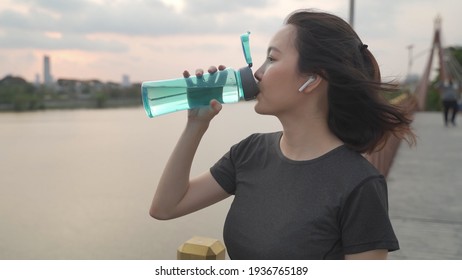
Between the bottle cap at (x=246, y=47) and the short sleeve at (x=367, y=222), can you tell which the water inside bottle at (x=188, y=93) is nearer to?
the bottle cap at (x=246, y=47)

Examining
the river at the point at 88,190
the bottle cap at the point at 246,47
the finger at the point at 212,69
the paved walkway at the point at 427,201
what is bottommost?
the paved walkway at the point at 427,201

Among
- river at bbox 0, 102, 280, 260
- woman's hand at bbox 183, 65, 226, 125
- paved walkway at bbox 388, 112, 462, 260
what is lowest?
paved walkway at bbox 388, 112, 462, 260

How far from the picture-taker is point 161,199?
1438 millimetres

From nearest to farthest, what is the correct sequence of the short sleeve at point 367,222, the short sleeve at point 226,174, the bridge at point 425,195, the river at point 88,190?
the short sleeve at point 367,222 → the short sleeve at point 226,174 → the river at point 88,190 → the bridge at point 425,195

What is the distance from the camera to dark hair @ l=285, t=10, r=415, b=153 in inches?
48.0

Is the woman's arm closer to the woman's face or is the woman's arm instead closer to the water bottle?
the water bottle

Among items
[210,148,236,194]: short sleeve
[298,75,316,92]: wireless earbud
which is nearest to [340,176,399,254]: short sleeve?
[298,75,316,92]: wireless earbud

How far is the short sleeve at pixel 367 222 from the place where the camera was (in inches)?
42.7

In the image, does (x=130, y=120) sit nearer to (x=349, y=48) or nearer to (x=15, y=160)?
(x=15, y=160)

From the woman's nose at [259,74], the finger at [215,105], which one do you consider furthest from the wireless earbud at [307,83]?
the finger at [215,105]

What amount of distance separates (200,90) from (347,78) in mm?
411

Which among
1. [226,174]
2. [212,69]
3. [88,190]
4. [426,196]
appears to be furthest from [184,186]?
[426,196]

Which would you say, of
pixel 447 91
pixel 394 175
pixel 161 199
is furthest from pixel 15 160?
pixel 447 91
